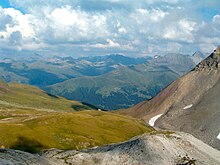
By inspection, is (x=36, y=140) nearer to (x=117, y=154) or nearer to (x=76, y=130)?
(x=76, y=130)

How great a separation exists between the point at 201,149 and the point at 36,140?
9749cm

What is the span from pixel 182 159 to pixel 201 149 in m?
12.3

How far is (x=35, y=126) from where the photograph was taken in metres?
189

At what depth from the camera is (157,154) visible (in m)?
68.1

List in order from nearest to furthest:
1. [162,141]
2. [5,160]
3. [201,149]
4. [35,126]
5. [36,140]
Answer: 1. [5,160]
2. [162,141]
3. [201,149]
4. [36,140]
5. [35,126]

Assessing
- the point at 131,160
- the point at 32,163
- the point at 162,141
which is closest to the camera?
the point at 32,163

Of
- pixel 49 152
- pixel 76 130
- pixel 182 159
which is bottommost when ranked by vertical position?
pixel 76 130

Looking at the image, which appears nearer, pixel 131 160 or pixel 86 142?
pixel 131 160

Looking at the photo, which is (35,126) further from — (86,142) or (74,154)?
(74,154)

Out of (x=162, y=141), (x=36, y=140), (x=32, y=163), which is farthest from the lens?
(x=36, y=140)

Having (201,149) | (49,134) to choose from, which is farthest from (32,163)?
(49,134)

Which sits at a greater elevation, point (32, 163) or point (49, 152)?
point (32, 163)

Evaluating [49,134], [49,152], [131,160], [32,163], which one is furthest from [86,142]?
[32,163]

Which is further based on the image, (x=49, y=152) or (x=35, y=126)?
(x=35, y=126)
